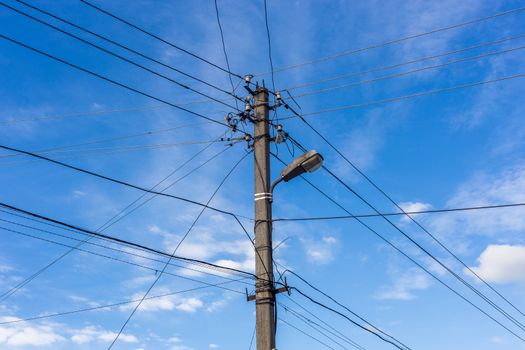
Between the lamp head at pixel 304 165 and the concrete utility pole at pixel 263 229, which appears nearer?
the concrete utility pole at pixel 263 229

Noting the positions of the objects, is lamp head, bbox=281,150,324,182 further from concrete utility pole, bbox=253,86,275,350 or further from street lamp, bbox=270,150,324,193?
concrete utility pole, bbox=253,86,275,350

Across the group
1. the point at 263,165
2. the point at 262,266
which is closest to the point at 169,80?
the point at 263,165

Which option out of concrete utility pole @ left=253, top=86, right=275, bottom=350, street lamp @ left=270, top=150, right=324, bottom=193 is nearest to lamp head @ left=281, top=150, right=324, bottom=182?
street lamp @ left=270, top=150, right=324, bottom=193

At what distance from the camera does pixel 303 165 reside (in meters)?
9.70

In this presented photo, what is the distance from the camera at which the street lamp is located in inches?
379

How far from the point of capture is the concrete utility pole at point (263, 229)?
8.87 meters

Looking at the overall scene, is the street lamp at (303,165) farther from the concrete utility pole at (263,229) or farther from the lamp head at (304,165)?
the concrete utility pole at (263,229)

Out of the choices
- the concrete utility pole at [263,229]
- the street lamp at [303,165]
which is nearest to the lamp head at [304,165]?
the street lamp at [303,165]

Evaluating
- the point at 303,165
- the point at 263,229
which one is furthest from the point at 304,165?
the point at 263,229

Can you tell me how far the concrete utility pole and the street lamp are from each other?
42 centimetres

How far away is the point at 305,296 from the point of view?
1059cm

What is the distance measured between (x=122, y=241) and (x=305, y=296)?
4051 mm

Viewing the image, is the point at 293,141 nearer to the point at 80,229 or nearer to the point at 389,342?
the point at 80,229

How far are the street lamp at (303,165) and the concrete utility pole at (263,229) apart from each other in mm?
420
